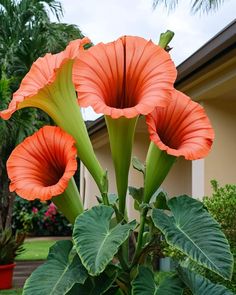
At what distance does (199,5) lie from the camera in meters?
10.6

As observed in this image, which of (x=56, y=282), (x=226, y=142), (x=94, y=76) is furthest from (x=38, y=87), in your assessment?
(x=226, y=142)

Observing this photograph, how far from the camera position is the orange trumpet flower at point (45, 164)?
187 cm

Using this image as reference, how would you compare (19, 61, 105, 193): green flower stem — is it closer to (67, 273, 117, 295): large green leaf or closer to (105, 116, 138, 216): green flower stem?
(105, 116, 138, 216): green flower stem

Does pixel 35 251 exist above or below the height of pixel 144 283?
below

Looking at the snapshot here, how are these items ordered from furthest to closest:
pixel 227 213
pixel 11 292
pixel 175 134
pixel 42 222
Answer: pixel 42 222
pixel 11 292
pixel 227 213
pixel 175 134

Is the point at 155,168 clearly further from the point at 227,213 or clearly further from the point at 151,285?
the point at 227,213

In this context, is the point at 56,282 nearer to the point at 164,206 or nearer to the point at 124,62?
the point at 164,206

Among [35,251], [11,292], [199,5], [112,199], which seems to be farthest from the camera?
[35,251]

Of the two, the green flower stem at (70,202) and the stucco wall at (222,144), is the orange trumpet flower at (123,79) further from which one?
the stucco wall at (222,144)

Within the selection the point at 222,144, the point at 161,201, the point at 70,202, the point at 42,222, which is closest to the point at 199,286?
the point at 161,201

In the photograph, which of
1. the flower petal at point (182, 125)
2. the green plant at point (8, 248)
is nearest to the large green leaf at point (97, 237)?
the flower petal at point (182, 125)

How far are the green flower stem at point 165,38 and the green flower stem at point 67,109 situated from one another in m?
0.34

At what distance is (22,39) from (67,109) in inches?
558

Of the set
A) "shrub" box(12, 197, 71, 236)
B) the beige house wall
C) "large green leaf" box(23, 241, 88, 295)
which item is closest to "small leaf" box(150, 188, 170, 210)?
"large green leaf" box(23, 241, 88, 295)
